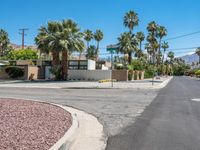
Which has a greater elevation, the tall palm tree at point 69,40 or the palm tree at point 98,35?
the palm tree at point 98,35

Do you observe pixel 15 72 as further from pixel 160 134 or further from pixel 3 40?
pixel 160 134

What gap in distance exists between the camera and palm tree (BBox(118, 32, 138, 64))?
233 feet

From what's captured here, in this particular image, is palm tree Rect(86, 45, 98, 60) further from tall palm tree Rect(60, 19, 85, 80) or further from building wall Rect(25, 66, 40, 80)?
tall palm tree Rect(60, 19, 85, 80)

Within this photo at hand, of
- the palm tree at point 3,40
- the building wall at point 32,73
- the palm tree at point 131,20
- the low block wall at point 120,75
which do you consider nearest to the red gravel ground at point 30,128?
the low block wall at point 120,75

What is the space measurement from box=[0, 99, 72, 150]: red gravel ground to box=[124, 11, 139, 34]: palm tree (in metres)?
69.4

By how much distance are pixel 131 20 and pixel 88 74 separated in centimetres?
2888

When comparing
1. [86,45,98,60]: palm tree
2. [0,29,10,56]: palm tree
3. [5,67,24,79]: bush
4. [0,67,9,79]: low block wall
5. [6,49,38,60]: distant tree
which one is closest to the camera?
[5,67,24,79]: bush

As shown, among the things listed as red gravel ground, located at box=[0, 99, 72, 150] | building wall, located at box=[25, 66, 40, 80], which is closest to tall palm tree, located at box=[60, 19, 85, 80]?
building wall, located at box=[25, 66, 40, 80]

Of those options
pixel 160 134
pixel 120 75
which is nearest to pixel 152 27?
pixel 120 75

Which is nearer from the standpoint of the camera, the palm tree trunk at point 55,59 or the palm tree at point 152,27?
the palm tree trunk at point 55,59

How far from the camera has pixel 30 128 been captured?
31.2 ft

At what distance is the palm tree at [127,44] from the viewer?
70938mm

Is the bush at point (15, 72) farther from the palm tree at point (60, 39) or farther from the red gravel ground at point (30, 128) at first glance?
the red gravel ground at point (30, 128)

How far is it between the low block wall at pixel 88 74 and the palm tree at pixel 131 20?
28313 mm
